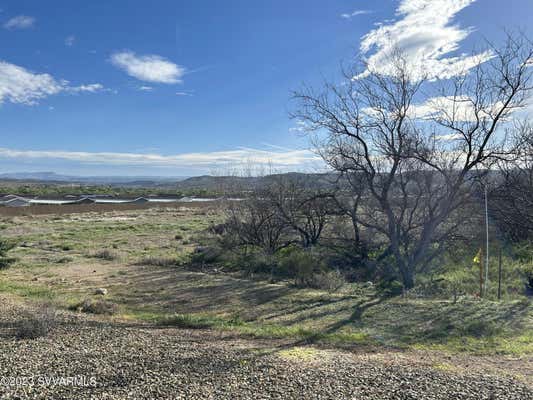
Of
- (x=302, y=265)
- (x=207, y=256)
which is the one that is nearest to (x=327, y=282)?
(x=302, y=265)

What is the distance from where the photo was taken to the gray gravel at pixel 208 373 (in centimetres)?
475

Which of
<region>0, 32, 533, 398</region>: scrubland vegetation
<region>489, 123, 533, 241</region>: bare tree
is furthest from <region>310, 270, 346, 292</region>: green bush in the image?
<region>489, 123, 533, 241</region>: bare tree

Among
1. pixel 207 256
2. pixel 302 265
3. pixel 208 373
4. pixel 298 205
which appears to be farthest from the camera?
pixel 207 256

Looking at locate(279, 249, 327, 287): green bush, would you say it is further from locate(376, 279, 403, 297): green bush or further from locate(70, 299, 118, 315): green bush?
locate(70, 299, 118, 315): green bush

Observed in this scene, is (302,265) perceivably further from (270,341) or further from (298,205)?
(270,341)

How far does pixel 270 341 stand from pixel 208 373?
6.52 ft

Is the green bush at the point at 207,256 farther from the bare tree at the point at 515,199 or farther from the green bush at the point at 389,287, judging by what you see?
the bare tree at the point at 515,199

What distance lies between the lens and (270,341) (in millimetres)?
7133

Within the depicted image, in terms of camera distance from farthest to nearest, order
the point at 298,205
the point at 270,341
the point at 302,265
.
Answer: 1. the point at 298,205
2. the point at 302,265
3. the point at 270,341

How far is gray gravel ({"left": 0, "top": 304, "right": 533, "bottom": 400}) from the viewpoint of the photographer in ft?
15.6

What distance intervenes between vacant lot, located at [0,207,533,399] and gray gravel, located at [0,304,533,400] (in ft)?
0.06

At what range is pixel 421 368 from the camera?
567cm

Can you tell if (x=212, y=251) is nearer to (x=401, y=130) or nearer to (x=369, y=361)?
(x=401, y=130)

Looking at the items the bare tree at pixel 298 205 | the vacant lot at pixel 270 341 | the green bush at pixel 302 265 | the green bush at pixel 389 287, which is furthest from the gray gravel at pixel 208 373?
the bare tree at pixel 298 205
